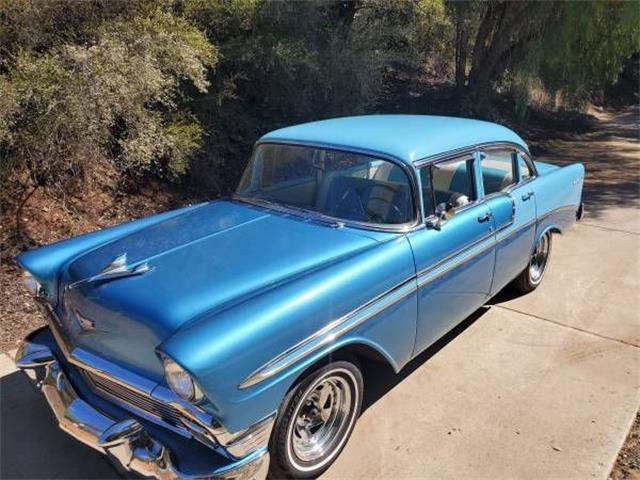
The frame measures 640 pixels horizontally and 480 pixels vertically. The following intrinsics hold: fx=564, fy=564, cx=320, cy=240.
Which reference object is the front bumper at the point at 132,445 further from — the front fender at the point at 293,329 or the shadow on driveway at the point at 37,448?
the shadow on driveway at the point at 37,448

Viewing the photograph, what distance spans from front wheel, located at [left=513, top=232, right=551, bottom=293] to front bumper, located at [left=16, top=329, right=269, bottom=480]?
3.10m

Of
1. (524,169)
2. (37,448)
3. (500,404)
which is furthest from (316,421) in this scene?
(524,169)

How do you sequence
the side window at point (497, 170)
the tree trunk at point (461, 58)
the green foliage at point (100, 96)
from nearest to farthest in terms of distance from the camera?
the side window at point (497, 170) → the green foliage at point (100, 96) → the tree trunk at point (461, 58)

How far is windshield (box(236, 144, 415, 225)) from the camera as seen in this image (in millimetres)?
3213

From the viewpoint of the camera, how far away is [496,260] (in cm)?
384

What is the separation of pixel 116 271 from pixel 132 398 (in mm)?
601

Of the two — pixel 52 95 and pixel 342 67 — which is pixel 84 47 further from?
pixel 342 67

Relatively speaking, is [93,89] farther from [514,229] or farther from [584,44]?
[584,44]

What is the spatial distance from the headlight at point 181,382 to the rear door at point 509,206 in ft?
7.97

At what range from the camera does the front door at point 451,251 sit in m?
3.16

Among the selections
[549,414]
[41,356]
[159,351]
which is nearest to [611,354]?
[549,414]

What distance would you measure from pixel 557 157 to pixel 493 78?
2170mm

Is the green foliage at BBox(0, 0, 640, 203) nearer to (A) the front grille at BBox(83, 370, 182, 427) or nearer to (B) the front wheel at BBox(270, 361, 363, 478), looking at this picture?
(A) the front grille at BBox(83, 370, 182, 427)

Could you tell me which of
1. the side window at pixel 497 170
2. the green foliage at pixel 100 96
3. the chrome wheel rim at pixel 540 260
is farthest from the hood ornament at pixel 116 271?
the chrome wheel rim at pixel 540 260
